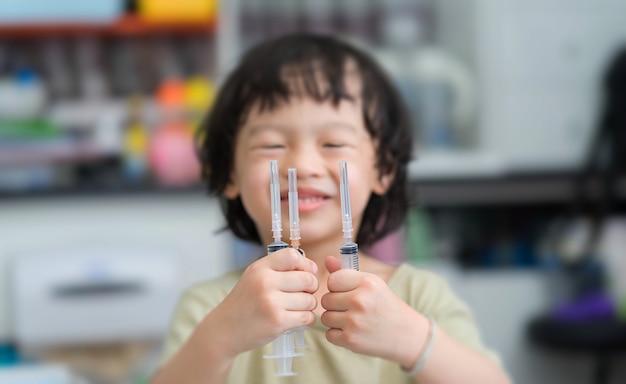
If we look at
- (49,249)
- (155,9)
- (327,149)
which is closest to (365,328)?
(327,149)

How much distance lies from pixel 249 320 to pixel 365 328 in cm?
9

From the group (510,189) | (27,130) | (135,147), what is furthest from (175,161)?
(510,189)

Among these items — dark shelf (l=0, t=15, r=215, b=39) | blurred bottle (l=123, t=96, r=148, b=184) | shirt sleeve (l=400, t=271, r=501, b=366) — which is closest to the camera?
shirt sleeve (l=400, t=271, r=501, b=366)

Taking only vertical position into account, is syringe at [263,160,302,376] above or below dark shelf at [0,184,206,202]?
above

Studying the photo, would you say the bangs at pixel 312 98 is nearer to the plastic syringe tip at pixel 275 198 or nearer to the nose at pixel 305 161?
the nose at pixel 305 161

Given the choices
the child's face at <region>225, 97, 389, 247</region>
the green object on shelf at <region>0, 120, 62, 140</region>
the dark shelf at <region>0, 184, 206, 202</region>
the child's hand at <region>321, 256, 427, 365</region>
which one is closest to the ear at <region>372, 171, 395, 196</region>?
the child's face at <region>225, 97, 389, 247</region>

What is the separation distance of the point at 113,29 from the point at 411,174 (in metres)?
0.98

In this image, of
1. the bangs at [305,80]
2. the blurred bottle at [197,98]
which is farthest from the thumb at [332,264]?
the blurred bottle at [197,98]

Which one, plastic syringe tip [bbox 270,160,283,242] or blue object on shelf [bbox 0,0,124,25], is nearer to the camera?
plastic syringe tip [bbox 270,160,283,242]

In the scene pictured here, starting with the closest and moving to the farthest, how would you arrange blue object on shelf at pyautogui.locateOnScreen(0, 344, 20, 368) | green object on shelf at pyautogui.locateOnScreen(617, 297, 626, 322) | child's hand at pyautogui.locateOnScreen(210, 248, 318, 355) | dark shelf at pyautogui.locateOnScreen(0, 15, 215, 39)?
1. child's hand at pyautogui.locateOnScreen(210, 248, 318, 355)
2. blue object on shelf at pyautogui.locateOnScreen(0, 344, 20, 368)
3. green object on shelf at pyautogui.locateOnScreen(617, 297, 626, 322)
4. dark shelf at pyautogui.locateOnScreen(0, 15, 215, 39)

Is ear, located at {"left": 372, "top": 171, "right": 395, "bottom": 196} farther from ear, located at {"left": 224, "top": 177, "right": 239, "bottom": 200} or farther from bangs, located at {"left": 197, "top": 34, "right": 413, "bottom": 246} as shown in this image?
ear, located at {"left": 224, "top": 177, "right": 239, "bottom": 200}

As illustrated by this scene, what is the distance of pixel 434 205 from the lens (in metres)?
2.55

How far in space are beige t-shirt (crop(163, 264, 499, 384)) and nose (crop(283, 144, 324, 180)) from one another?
13 cm

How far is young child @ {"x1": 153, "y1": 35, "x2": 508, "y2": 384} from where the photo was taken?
0.70 meters
